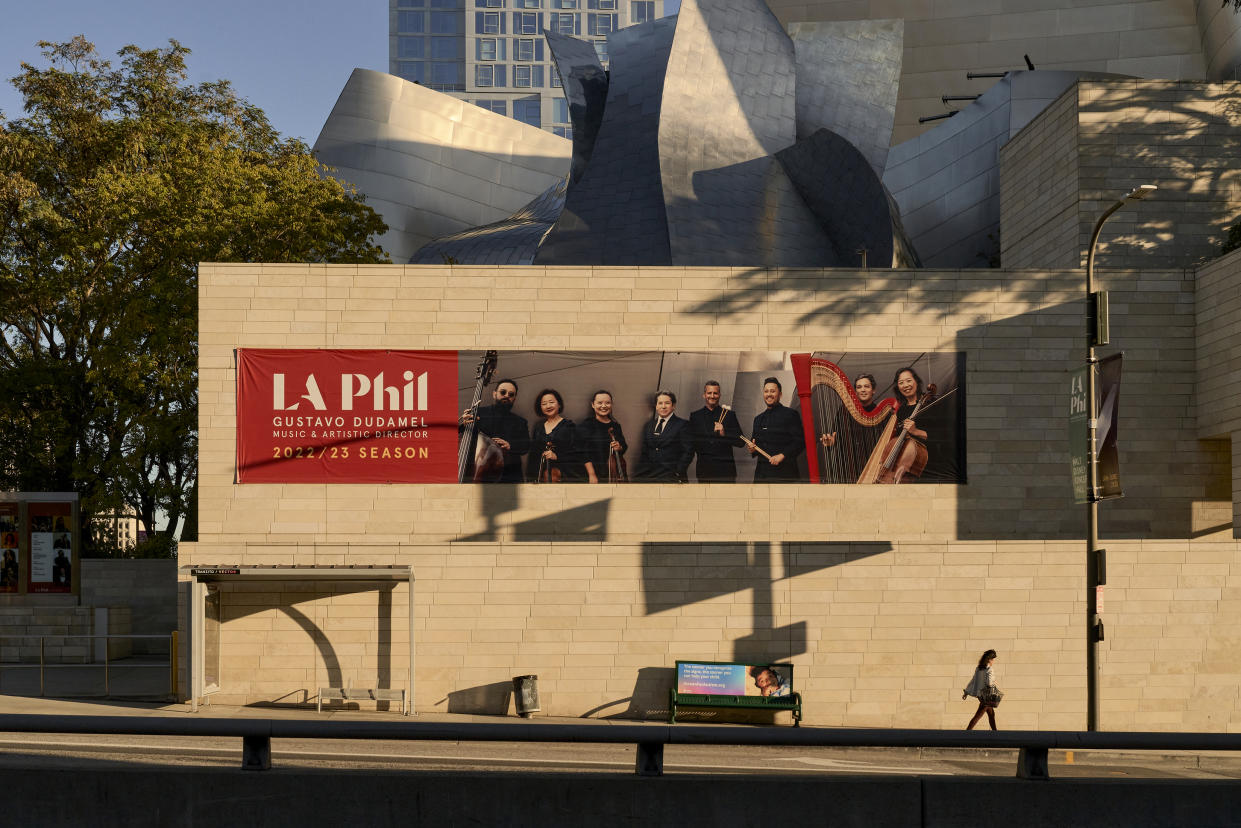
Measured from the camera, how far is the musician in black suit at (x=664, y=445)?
23531 millimetres

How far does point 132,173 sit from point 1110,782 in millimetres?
32539

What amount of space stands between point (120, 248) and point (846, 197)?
19179 millimetres

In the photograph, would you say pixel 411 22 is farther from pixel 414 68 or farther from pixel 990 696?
pixel 990 696

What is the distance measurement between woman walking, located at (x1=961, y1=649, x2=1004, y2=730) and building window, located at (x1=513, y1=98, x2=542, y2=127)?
5643 inches

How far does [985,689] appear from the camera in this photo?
18547 mm

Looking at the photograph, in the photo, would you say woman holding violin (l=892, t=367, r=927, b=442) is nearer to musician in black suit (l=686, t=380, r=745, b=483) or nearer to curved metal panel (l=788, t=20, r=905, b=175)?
musician in black suit (l=686, t=380, r=745, b=483)

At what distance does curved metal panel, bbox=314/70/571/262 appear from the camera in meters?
48.1

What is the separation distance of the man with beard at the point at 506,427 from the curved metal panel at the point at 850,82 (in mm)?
13687

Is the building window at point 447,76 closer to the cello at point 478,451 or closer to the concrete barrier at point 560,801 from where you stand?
the cello at point 478,451

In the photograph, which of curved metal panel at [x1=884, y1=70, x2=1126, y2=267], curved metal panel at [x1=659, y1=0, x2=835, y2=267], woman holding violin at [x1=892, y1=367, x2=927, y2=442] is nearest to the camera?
woman holding violin at [x1=892, y1=367, x2=927, y2=442]

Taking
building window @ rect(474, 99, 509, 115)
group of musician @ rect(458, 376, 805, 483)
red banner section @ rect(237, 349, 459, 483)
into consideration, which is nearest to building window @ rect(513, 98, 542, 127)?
building window @ rect(474, 99, 509, 115)

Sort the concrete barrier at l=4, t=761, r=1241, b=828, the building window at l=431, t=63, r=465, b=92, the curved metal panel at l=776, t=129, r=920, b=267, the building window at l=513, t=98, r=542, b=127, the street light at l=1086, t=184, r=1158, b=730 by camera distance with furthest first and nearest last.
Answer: the building window at l=431, t=63, r=465, b=92, the building window at l=513, t=98, r=542, b=127, the curved metal panel at l=776, t=129, r=920, b=267, the street light at l=1086, t=184, r=1158, b=730, the concrete barrier at l=4, t=761, r=1241, b=828

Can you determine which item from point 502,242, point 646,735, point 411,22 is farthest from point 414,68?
point 646,735

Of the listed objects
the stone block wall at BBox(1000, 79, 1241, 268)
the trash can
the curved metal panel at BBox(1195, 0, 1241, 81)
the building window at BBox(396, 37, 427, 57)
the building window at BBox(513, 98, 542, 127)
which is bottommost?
the trash can
